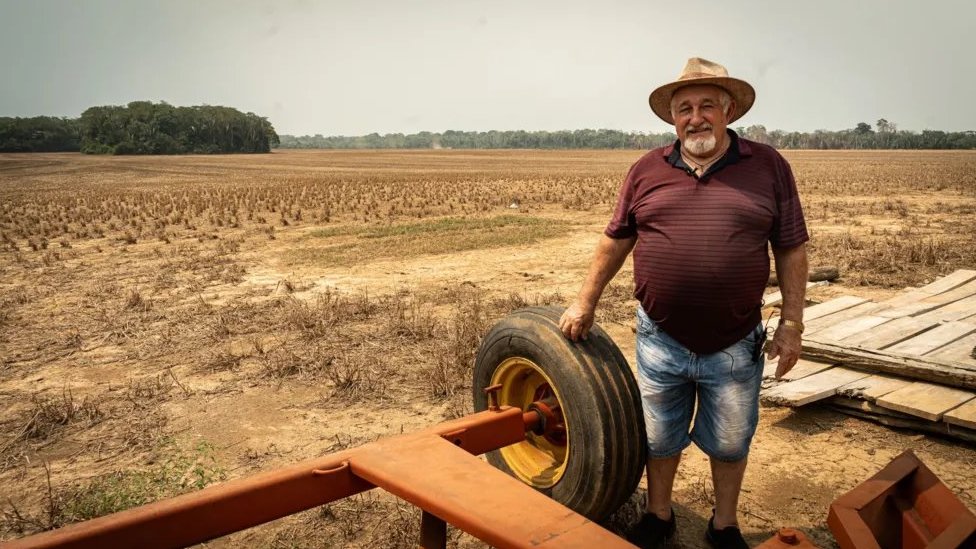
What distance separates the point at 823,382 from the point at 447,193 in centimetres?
2401

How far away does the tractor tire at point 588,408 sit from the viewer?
108 inches

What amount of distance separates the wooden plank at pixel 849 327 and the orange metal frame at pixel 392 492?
377cm

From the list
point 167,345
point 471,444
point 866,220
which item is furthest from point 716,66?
point 866,220

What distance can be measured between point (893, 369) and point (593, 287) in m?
2.81

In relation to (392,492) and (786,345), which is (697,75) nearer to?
(786,345)

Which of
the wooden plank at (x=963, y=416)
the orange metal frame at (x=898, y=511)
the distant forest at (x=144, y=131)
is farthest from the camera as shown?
the distant forest at (x=144, y=131)

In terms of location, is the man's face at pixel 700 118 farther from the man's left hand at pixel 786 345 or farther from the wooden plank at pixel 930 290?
the wooden plank at pixel 930 290

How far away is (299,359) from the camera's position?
222 inches

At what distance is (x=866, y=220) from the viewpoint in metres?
15.7

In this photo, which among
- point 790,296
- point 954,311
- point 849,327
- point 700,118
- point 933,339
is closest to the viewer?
point 700,118

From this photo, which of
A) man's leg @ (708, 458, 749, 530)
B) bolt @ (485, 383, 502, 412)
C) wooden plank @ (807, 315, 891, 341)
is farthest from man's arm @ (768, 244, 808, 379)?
wooden plank @ (807, 315, 891, 341)

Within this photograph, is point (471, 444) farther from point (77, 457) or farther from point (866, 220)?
point (866, 220)

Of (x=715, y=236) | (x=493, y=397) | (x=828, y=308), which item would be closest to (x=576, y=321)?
(x=493, y=397)

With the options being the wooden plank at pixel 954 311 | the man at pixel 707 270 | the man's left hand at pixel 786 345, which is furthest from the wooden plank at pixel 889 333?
the man at pixel 707 270
